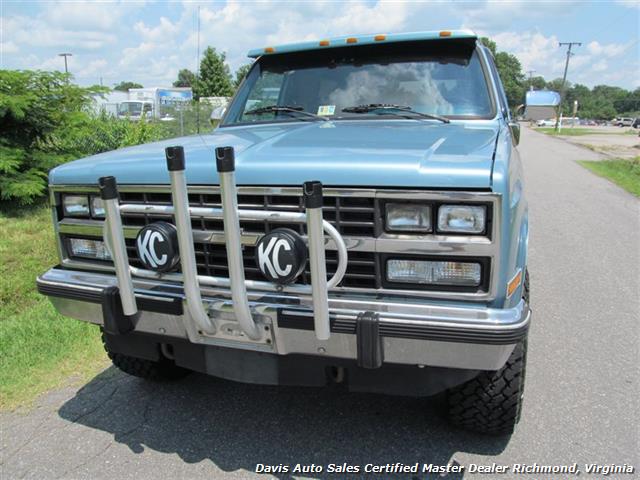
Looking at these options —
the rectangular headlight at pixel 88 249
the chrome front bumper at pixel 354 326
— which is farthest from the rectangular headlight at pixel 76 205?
the chrome front bumper at pixel 354 326

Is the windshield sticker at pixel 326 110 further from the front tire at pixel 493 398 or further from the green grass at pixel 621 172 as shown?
the green grass at pixel 621 172

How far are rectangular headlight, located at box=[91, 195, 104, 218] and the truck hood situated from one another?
0.28 feet

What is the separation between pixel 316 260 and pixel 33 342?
2.79 m

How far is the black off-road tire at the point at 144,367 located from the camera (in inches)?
128

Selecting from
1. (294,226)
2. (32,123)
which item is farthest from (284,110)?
(32,123)

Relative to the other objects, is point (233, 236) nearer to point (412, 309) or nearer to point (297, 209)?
point (297, 209)

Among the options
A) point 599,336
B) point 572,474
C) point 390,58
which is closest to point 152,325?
point 572,474

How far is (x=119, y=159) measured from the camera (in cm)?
267

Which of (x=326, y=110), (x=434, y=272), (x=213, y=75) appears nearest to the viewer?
(x=434, y=272)

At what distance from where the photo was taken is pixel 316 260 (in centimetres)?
194

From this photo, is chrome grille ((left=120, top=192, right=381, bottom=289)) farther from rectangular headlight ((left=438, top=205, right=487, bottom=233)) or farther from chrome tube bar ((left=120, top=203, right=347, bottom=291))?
rectangular headlight ((left=438, top=205, right=487, bottom=233))

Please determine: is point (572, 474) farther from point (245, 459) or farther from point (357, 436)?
point (245, 459)

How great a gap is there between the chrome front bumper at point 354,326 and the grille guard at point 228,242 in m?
0.06

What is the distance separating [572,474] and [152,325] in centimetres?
204
